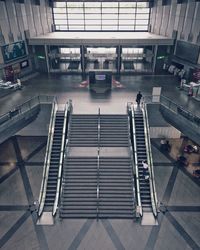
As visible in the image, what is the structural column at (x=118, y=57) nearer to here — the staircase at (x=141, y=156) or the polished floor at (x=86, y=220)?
the polished floor at (x=86, y=220)

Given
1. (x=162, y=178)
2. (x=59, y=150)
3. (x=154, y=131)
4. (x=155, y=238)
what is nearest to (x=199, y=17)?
(x=154, y=131)

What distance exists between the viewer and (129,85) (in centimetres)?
2475

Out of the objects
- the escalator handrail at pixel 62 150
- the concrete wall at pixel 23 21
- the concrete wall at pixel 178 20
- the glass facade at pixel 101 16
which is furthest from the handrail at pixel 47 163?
the glass facade at pixel 101 16

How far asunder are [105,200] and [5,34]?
18.7 metres

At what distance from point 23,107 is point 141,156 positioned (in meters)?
10.3

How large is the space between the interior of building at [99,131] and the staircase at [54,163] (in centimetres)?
8

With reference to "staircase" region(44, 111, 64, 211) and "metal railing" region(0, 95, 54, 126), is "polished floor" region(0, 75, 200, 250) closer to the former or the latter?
"staircase" region(44, 111, 64, 211)

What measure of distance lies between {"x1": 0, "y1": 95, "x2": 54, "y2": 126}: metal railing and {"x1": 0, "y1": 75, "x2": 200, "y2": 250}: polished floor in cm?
159

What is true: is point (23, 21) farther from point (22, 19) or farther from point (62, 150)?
point (62, 150)

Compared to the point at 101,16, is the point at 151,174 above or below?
below

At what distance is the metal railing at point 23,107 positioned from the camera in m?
16.2

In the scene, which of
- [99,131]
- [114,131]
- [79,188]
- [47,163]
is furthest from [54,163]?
[114,131]

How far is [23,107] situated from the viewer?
1797 centimetres

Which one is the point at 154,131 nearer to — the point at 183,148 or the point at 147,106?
the point at 183,148
